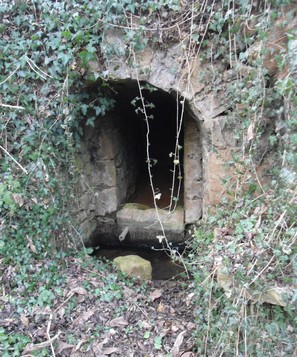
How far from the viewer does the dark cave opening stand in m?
4.26

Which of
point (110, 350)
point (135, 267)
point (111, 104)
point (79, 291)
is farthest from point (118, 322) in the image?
point (111, 104)

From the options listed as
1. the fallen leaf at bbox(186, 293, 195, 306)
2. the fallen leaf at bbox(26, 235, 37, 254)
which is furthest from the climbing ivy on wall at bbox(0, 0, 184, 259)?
the fallen leaf at bbox(186, 293, 195, 306)

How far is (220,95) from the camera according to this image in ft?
9.52

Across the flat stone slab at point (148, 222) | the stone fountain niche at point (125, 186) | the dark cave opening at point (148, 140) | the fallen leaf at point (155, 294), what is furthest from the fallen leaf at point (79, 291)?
the flat stone slab at point (148, 222)

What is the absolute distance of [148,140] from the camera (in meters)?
4.51

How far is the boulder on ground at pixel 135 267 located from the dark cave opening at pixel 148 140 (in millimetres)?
851

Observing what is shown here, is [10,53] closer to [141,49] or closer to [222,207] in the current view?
[141,49]

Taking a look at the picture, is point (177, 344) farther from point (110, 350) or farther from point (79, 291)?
point (79, 291)

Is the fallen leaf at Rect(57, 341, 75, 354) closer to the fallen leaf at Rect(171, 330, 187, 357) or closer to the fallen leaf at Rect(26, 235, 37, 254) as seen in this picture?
the fallen leaf at Rect(171, 330, 187, 357)

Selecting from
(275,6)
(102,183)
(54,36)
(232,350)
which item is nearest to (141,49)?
(54,36)

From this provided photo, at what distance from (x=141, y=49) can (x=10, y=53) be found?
1.20 m

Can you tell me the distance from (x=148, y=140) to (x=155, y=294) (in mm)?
2135

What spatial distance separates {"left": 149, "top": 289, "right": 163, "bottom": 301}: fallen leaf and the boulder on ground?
288mm

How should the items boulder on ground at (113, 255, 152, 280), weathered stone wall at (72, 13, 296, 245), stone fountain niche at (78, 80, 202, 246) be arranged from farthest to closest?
stone fountain niche at (78, 80, 202, 246)
boulder on ground at (113, 255, 152, 280)
weathered stone wall at (72, 13, 296, 245)
